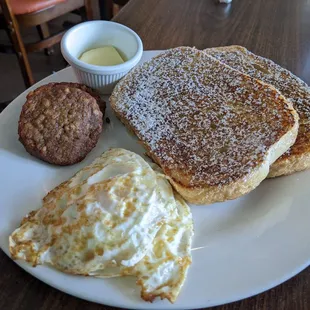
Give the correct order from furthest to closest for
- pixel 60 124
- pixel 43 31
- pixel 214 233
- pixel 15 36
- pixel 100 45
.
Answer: pixel 43 31, pixel 15 36, pixel 100 45, pixel 60 124, pixel 214 233

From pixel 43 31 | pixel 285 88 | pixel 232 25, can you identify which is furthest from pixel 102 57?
pixel 43 31

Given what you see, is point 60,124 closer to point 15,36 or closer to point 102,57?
point 102,57

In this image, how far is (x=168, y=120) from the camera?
1.27 metres

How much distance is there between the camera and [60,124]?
1.20 meters

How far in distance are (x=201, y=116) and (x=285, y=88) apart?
0.35 metres

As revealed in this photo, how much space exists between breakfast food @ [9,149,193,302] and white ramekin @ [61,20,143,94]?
450 mm

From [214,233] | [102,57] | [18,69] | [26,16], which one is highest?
[102,57]

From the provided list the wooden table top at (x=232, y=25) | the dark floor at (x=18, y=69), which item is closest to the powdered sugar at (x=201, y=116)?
the wooden table top at (x=232, y=25)

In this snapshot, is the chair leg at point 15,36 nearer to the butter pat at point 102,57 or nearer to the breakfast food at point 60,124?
the butter pat at point 102,57

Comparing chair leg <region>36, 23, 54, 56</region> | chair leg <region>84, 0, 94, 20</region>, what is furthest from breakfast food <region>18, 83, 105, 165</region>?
chair leg <region>36, 23, 54, 56</region>

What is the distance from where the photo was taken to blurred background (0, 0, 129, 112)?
6.91 ft

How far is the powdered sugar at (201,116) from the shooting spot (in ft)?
3.78

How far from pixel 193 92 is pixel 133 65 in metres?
0.23

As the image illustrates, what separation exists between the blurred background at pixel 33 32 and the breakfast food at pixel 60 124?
1.01 m
